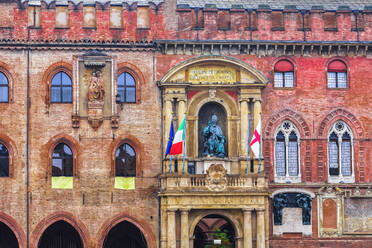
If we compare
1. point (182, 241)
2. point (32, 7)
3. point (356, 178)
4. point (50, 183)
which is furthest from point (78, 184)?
point (356, 178)

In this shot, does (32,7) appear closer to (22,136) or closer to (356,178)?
(22,136)

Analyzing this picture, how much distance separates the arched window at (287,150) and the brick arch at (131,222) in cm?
736

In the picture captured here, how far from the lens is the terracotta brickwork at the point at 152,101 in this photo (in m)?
42.1

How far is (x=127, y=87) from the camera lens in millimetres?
43188

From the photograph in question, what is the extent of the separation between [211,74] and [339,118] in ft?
23.5

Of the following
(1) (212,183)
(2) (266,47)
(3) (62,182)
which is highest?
(2) (266,47)

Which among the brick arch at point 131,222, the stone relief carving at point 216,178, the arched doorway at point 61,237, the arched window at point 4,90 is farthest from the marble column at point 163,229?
the arched window at point 4,90

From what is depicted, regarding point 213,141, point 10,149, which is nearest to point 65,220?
point 10,149

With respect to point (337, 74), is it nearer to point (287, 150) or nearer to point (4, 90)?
point (287, 150)

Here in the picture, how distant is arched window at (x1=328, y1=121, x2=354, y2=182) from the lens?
144 feet

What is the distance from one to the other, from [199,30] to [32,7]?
8.76 m

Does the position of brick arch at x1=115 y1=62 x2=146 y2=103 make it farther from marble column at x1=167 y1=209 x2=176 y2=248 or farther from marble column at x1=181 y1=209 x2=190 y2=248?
marble column at x1=181 y1=209 x2=190 y2=248

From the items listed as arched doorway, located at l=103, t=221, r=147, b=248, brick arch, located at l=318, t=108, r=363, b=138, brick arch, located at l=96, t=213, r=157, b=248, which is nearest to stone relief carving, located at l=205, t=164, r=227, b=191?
brick arch, located at l=96, t=213, r=157, b=248

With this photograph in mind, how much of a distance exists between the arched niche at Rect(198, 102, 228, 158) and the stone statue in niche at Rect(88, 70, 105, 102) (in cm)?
527
